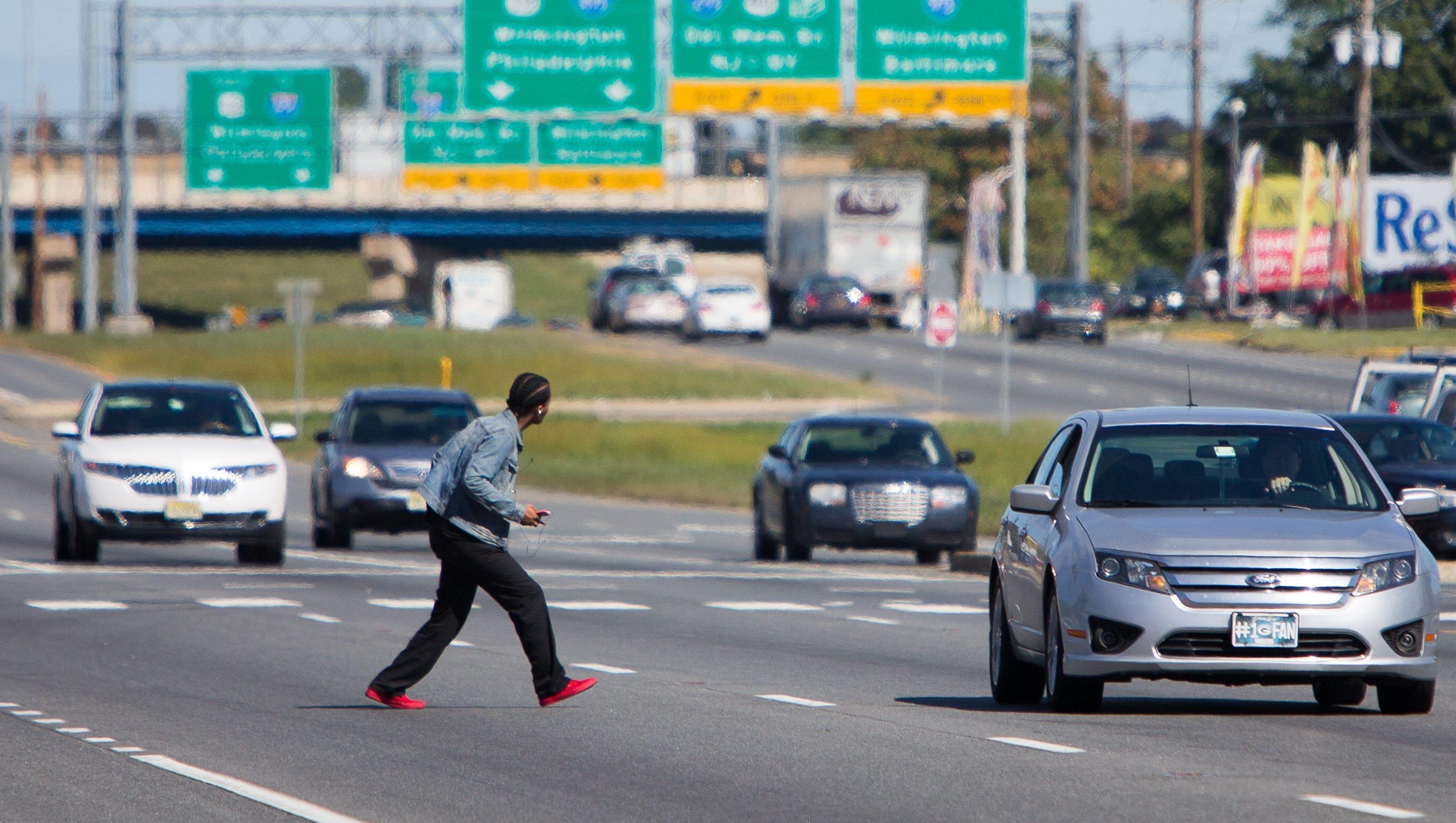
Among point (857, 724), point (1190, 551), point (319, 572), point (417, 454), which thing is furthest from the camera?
point (417, 454)

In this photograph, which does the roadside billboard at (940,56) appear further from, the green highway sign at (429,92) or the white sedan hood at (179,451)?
the white sedan hood at (179,451)

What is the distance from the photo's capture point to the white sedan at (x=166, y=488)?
2125 centimetres

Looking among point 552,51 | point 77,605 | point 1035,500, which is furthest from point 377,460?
point 552,51

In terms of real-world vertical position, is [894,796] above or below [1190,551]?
below

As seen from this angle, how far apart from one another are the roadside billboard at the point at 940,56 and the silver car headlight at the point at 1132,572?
48477 mm

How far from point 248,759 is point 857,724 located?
9.20 ft

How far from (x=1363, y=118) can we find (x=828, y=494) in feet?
123

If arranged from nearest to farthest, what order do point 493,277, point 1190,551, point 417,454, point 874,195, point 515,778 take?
point 515,778, point 1190,551, point 417,454, point 874,195, point 493,277

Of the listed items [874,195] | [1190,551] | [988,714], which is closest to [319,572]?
[988,714]

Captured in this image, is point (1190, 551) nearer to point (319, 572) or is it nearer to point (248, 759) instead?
point (248, 759)

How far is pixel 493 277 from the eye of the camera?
82.4m

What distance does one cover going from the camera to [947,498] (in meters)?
23.2

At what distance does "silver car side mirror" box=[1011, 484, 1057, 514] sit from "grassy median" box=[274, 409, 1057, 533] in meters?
17.3

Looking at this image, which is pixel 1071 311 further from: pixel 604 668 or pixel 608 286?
pixel 604 668
